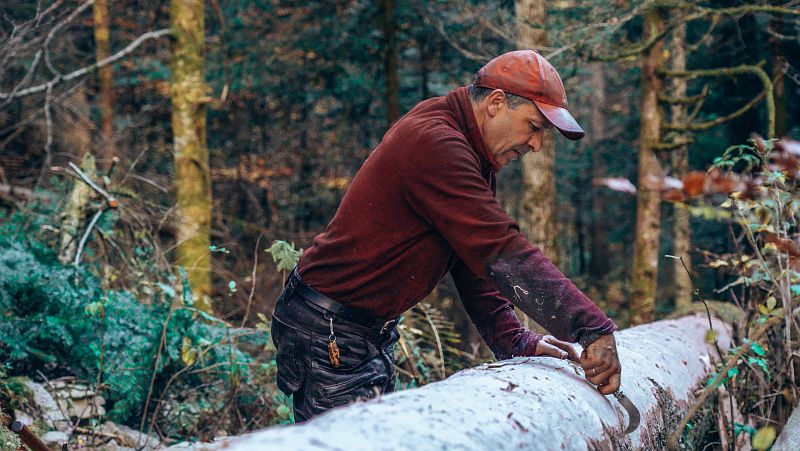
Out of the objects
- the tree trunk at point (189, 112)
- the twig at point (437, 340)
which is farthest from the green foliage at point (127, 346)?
the tree trunk at point (189, 112)

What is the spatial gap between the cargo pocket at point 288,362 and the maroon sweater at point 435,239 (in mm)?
261

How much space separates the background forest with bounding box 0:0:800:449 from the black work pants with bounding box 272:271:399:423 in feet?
4.20

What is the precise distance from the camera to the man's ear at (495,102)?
9.64 ft

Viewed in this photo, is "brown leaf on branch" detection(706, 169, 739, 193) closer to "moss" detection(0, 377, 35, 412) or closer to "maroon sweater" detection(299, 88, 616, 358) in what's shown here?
"maroon sweater" detection(299, 88, 616, 358)

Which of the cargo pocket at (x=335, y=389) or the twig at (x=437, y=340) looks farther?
the twig at (x=437, y=340)

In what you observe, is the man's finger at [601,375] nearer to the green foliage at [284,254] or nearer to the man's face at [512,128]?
the man's face at [512,128]

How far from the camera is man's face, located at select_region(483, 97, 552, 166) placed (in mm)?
2953

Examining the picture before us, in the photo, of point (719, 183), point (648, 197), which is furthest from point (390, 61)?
point (719, 183)

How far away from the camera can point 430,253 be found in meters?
2.90

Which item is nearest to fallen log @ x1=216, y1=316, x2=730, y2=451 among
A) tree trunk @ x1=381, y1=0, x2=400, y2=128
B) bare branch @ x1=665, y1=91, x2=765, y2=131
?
bare branch @ x1=665, y1=91, x2=765, y2=131

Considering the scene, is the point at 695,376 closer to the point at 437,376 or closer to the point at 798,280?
the point at 798,280

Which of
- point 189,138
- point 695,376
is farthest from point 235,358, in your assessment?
point 189,138

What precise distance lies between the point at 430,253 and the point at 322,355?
641mm

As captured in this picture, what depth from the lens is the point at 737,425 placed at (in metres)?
3.68
